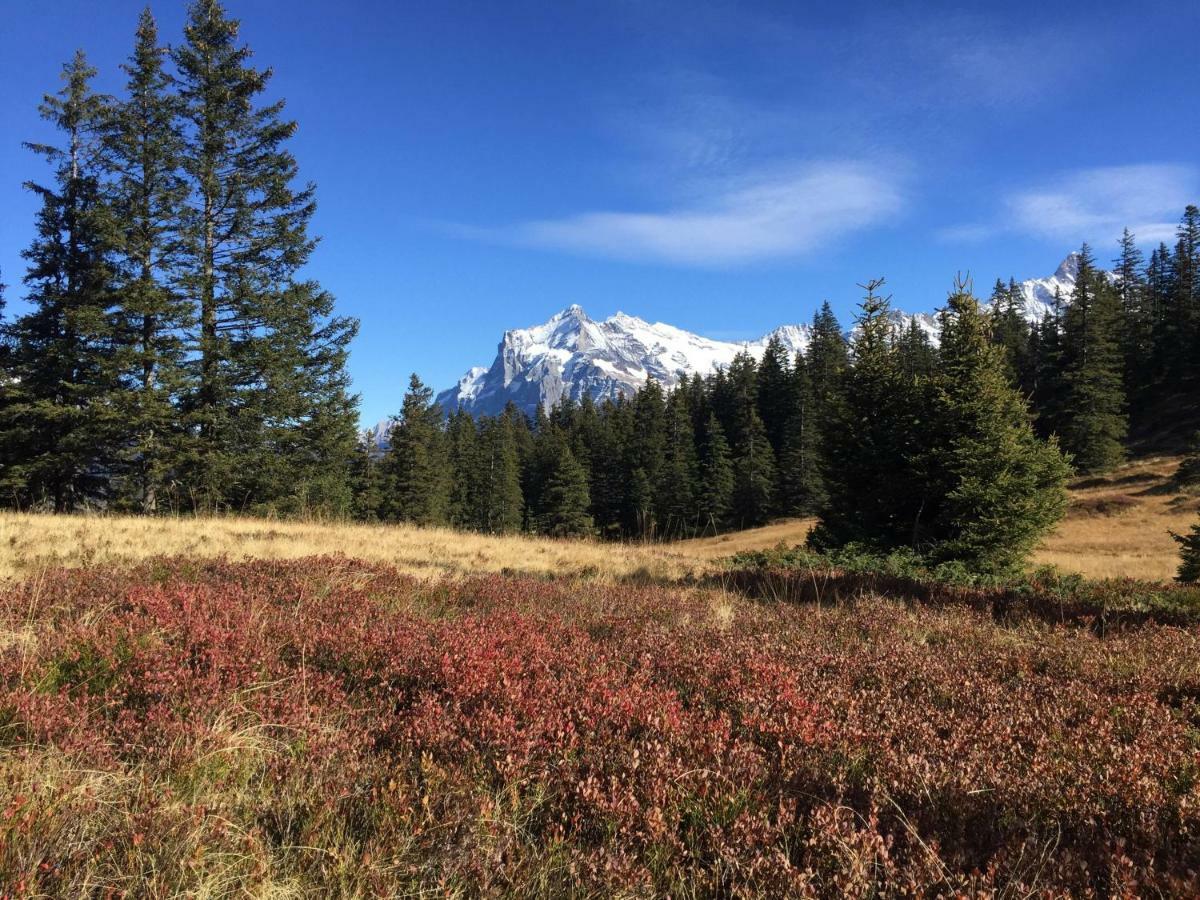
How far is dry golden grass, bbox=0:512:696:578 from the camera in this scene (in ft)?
27.4

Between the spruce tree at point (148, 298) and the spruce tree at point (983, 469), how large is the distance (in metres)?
22.4

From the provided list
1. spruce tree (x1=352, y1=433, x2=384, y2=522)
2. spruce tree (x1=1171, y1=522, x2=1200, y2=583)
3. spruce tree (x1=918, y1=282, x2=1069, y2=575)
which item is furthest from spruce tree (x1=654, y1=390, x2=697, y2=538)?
spruce tree (x1=1171, y1=522, x2=1200, y2=583)

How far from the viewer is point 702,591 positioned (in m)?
8.70

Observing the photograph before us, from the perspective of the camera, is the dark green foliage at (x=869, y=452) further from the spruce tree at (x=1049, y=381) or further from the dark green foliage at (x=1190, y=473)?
the spruce tree at (x=1049, y=381)

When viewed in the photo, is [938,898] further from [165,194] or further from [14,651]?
[165,194]

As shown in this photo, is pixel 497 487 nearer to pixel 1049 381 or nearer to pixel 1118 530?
pixel 1118 530

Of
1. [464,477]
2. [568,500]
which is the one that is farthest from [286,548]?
[464,477]

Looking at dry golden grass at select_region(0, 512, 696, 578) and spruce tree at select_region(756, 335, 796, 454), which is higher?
spruce tree at select_region(756, 335, 796, 454)

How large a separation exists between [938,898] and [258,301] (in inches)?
932

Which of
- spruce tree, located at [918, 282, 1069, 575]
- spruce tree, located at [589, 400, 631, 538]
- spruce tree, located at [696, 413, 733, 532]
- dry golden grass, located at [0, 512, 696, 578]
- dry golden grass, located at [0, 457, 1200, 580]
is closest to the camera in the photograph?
dry golden grass, located at [0, 512, 696, 578]

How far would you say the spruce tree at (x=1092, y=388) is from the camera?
5047 cm

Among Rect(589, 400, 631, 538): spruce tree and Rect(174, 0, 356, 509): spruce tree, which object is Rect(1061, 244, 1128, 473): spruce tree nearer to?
Rect(589, 400, 631, 538): spruce tree

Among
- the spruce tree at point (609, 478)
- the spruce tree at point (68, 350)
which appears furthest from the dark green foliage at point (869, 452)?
the spruce tree at point (609, 478)

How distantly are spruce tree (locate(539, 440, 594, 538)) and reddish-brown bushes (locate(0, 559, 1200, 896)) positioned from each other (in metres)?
59.3
